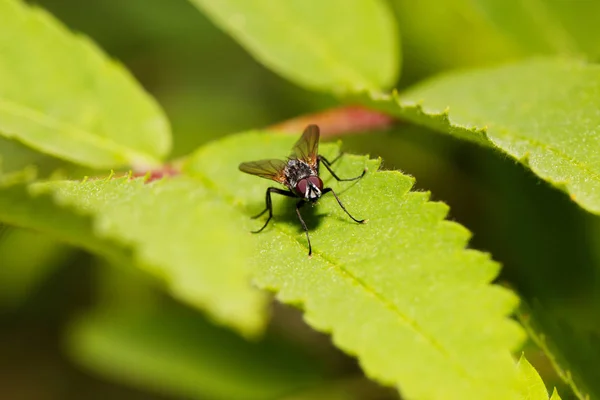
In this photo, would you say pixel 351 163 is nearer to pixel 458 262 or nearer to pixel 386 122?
pixel 458 262

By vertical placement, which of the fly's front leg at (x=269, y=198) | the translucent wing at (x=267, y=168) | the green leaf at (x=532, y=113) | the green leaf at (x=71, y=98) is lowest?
the green leaf at (x=71, y=98)

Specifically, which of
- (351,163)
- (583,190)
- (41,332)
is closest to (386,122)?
(351,163)

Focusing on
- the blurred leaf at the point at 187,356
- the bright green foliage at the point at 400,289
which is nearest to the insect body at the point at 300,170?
the bright green foliage at the point at 400,289

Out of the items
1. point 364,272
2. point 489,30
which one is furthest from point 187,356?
point 489,30

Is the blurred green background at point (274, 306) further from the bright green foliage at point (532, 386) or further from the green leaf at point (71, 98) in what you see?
the green leaf at point (71, 98)

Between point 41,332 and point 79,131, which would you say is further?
point 41,332

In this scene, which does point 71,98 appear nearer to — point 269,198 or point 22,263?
point 269,198
